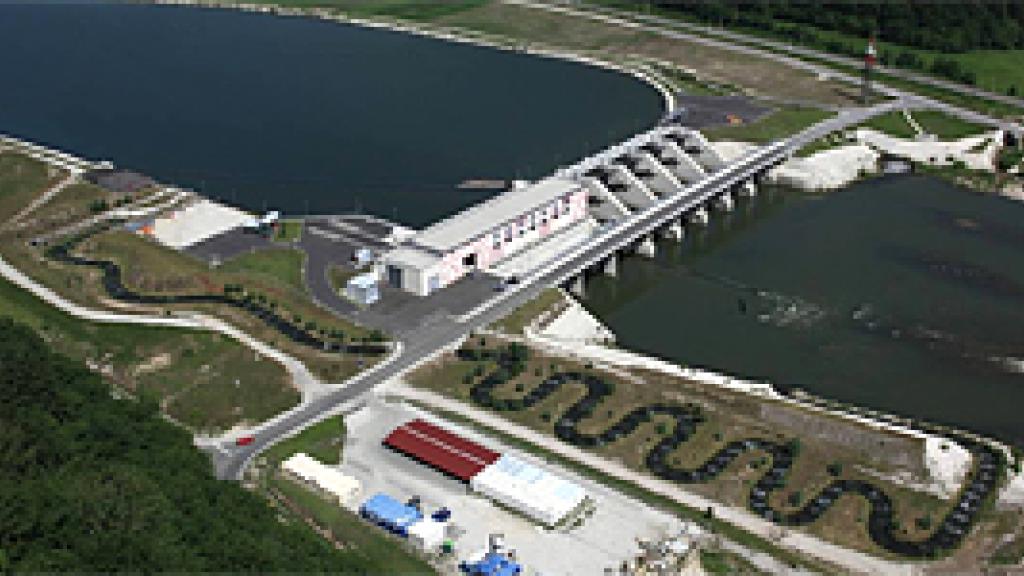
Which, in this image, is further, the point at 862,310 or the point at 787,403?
the point at 862,310

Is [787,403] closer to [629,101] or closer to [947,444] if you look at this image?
[947,444]

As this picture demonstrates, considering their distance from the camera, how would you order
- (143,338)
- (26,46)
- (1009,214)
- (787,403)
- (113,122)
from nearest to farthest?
1. (787,403)
2. (143,338)
3. (1009,214)
4. (113,122)
5. (26,46)

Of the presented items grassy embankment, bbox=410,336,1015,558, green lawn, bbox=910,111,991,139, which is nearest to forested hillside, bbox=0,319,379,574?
grassy embankment, bbox=410,336,1015,558

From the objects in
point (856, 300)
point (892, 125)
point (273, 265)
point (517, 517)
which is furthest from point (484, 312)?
point (892, 125)

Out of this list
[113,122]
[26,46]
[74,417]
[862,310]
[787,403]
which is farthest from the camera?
[26,46]

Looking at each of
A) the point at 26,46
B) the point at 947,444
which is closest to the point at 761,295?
the point at 947,444

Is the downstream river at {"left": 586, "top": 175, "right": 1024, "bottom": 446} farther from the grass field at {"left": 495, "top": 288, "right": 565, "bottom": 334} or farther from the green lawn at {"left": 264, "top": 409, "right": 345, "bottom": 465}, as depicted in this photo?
the green lawn at {"left": 264, "top": 409, "right": 345, "bottom": 465}

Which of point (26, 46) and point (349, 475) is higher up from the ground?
point (26, 46)
